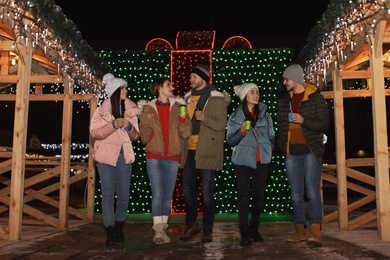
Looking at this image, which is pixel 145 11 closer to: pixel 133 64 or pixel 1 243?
pixel 133 64

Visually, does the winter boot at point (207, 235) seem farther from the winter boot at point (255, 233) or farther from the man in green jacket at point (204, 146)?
the winter boot at point (255, 233)

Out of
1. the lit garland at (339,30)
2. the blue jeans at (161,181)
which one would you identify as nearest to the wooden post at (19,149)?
the blue jeans at (161,181)

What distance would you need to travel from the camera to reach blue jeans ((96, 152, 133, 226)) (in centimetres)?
449

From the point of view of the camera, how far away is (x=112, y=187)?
454 centimetres

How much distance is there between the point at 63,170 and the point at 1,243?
1954 mm

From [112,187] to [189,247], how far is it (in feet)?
3.15

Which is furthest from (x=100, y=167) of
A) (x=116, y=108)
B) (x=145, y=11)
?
(x=145, y=11)

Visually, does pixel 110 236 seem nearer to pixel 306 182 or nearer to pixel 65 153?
pixel 306 182

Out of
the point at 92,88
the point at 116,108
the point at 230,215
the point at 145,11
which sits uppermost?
the point at 145,11

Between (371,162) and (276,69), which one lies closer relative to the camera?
(371,162)

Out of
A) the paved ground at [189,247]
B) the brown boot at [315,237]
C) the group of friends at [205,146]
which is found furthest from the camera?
the group of friends at [205,146]

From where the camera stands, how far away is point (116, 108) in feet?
15.2

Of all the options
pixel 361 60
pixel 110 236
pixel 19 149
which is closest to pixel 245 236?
pixel 110 236

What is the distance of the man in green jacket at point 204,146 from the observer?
457 cm
